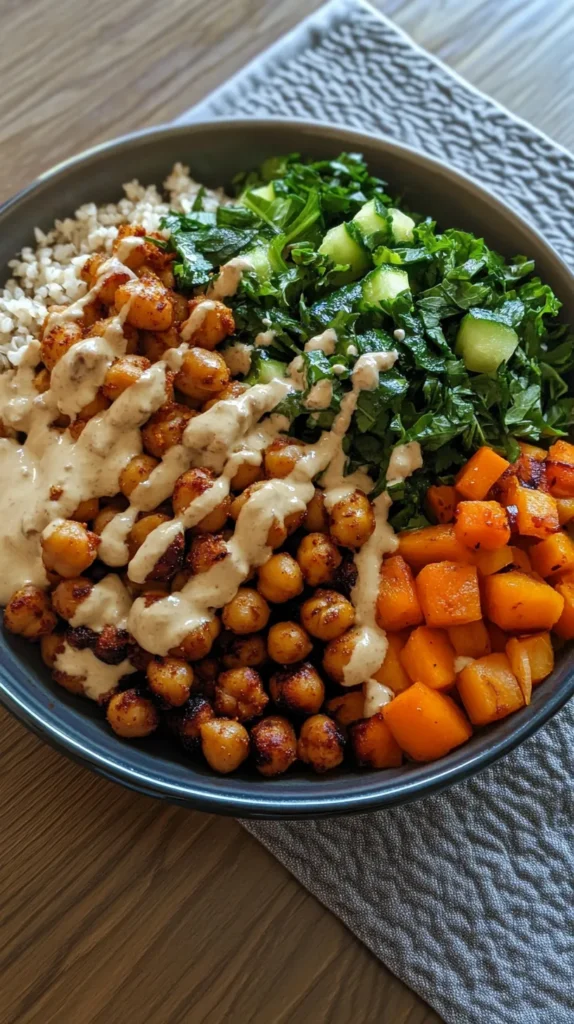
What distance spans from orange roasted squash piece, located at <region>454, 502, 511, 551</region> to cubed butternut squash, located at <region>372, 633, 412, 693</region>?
0.27m

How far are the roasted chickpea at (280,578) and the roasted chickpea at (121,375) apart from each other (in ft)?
1.64

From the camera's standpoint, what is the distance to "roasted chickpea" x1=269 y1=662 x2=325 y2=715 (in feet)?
5.73

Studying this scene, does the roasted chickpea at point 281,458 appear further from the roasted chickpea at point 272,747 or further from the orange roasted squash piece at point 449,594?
the roasted chickpea at point 272,747

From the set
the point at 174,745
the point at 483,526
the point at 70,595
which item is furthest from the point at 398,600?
the point at 70,595

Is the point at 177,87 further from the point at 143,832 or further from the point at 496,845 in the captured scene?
the point at 496,845

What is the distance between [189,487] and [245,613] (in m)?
0.29

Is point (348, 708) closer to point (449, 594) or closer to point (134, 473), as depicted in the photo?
point (449, 594)

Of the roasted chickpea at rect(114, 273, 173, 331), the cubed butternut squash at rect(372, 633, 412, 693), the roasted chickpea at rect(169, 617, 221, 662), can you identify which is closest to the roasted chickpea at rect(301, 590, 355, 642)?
the cubed butternut squash at rect(372, 633, 412, 693)

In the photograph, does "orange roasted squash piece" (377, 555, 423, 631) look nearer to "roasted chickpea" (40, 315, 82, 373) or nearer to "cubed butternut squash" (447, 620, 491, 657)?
"cubed butternut squash" (447, 620, 491, 657)

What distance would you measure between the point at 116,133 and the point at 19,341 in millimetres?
1020

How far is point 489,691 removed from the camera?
1.66 m

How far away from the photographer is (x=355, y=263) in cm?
209

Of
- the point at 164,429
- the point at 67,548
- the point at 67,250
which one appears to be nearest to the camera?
the point at 67,548

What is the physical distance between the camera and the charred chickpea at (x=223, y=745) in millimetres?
1663
